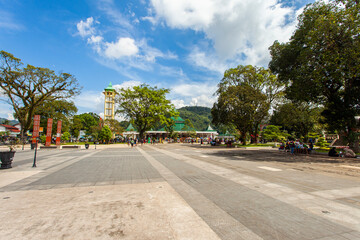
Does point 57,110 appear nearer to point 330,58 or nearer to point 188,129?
point 188,129

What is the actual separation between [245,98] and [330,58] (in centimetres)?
1458

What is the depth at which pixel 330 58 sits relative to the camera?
13.5 m

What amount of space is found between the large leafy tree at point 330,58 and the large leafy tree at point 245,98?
8.41 meters

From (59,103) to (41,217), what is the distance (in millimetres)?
40946

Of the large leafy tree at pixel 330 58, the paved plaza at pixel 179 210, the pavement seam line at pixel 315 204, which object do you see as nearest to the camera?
the paved plaza at pixel 179 210

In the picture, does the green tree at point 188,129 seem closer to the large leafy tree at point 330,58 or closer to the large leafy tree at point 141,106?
the large leafy tree at point 141,106

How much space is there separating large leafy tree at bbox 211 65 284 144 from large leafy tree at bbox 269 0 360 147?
27.6 feet

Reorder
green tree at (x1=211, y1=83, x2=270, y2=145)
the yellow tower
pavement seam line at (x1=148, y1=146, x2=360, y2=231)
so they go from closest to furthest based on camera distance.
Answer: pavement seam line at (x1=148, y1=146, x2=360, y2=231) < green tree at (x1=211, y1=83, x2=270, y2=145) < the yellow tower

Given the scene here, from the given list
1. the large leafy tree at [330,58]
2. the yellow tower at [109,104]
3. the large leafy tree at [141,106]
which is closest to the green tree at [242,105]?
the large leafy tree at [330,58]

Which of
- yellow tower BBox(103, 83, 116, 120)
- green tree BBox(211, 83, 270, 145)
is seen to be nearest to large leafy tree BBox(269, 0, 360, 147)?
green tree BBox(211, 83, 270, 145)

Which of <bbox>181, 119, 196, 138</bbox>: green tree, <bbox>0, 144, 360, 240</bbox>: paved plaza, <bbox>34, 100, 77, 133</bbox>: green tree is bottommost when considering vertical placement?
<bbox>0, 144, 360, 240</bbox>: paved plaza

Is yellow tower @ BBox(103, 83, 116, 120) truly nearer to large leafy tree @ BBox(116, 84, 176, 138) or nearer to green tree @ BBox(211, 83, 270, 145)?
large leafy tree @ BBox(116, 84, 176, 138)

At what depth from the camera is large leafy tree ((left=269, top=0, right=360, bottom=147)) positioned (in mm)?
13234

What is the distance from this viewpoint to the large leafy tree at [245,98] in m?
27.1
